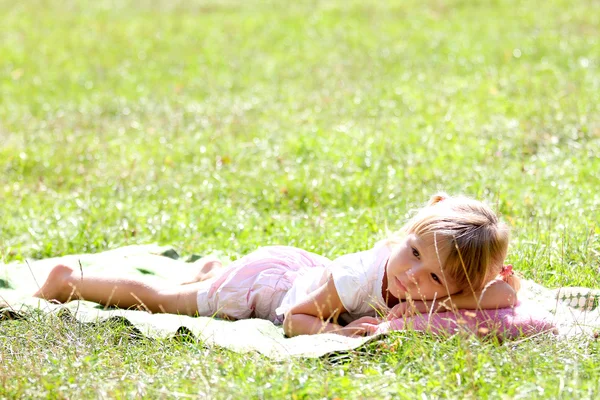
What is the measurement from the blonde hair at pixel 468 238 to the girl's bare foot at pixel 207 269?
4.74 ft

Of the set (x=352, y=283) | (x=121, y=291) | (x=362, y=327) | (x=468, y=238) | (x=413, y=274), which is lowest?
(x=121, y=291)

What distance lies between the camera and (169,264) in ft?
17.8

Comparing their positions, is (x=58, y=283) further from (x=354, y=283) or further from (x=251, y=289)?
(x=354, y=283)

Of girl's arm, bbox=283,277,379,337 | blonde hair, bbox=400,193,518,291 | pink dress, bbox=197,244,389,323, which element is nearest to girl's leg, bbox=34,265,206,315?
pink dress, bbox=197,244,389,323

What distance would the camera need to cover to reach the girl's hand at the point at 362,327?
400 cm

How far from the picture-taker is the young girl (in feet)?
12.9

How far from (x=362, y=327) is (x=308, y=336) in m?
0.27

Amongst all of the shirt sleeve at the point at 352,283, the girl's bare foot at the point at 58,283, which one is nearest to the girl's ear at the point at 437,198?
the shirt sleeve at the point at 352,283

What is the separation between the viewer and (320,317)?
4047 mm

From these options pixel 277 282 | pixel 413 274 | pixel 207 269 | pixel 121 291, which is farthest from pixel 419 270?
pixel 121 291

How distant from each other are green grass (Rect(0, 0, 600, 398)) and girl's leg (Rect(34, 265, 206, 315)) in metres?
0.55

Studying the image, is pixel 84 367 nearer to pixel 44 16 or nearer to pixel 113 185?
pixel 113 185

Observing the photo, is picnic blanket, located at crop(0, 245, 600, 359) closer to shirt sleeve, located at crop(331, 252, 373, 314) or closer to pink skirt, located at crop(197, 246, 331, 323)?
pink skirt, located at crop(197, 246, 331, 323)

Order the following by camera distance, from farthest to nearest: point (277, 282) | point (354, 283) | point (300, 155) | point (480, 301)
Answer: point (300, 155)
point (277, 282)
point (354, 283)
point (480, 301)
